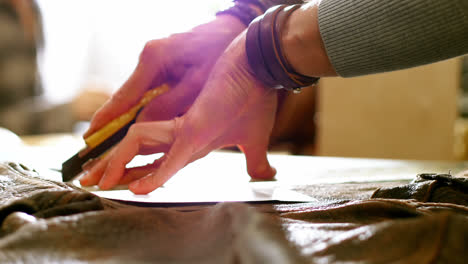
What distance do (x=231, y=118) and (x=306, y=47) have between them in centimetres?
17

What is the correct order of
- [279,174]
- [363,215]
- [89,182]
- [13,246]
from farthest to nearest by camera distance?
[279,174] < [89,182] < [363,215] < [13,246]

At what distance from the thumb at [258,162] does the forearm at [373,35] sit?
0.19 metres

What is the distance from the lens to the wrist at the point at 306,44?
51 centimetres

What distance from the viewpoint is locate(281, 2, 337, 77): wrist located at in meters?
0.51

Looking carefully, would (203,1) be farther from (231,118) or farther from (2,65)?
(231,118)

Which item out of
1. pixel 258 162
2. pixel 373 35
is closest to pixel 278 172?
pixel 258 162

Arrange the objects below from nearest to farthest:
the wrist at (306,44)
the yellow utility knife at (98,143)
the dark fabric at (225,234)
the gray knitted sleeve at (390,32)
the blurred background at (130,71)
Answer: the dark fabric at (225,234), the gray knitted sleeve at (390,32), the wrist at (306,44), the yellow utility knife at (98,143), the blurred background at (130,71)

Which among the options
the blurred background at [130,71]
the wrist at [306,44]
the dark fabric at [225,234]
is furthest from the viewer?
the blurred background at [130,71]

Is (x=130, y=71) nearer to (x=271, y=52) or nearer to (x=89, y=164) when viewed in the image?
(x=89, y=164)

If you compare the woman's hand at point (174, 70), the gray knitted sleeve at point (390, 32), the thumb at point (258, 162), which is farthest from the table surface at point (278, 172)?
the gray knitted sleeve at point (390, 32)

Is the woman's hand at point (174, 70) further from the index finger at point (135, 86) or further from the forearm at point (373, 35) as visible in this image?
the forearm at point (373, 35)

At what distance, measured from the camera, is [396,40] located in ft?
1.43

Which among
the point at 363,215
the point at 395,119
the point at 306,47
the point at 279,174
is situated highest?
the point at 306,47

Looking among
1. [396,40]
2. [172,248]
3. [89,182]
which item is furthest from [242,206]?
[89,182]
